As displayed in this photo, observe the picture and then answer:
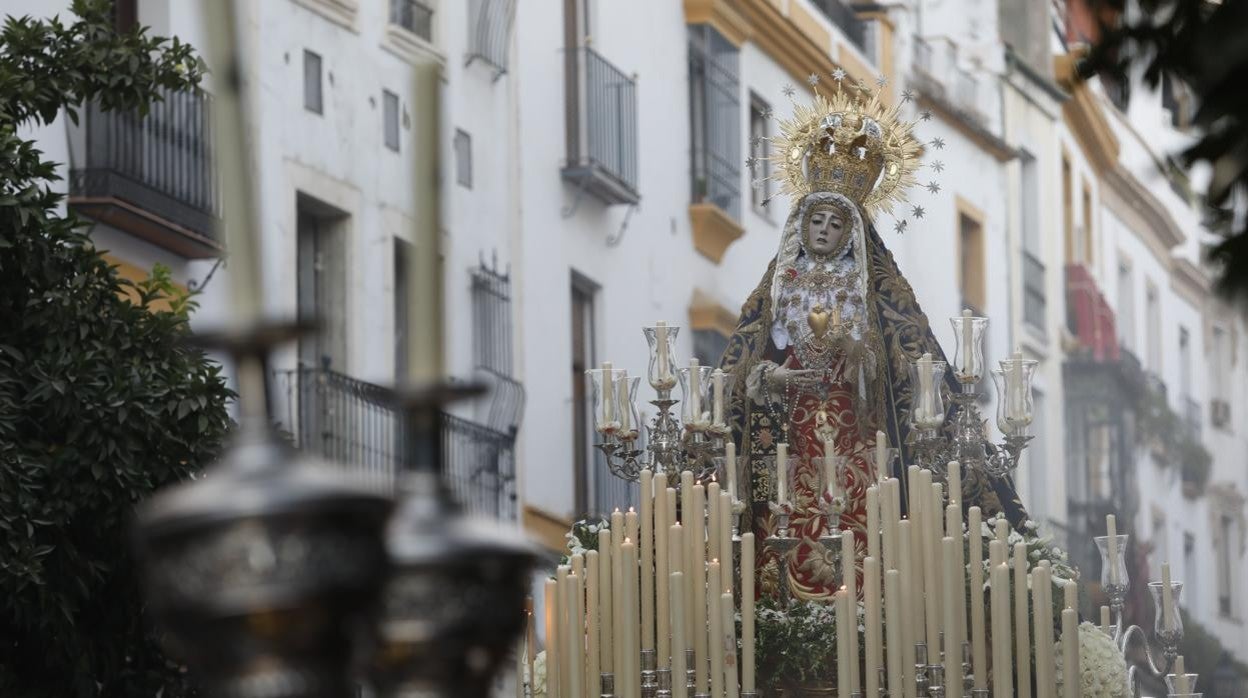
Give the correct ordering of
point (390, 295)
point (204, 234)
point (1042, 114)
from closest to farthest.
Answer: point (204, 234) < point (390, 295) < point (1042, 114)

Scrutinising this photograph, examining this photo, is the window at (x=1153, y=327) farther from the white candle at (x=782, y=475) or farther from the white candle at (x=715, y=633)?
the white candle at (x=715, y=633)

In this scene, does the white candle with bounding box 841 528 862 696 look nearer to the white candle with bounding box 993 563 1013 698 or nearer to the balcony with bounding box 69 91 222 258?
the white candle with bounding box 993 563 1013 698

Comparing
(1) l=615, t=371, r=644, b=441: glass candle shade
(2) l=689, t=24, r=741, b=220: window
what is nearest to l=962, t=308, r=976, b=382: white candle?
(1) l=615, t=371, r=644, b=441: glass candle shade

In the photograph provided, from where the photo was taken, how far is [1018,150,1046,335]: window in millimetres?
26828

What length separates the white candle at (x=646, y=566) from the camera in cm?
821

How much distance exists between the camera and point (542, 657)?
909cm

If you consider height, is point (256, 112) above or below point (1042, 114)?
below

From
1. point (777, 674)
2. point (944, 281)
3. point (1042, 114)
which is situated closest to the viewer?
point (777, 674)

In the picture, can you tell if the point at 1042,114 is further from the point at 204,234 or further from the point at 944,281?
the point at 204,234

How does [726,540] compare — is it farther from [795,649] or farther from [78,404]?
→ [78,404]

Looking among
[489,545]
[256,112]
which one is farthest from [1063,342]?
[489,545]

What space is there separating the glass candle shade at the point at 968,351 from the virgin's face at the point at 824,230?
1161mm

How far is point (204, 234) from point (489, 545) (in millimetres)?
10376

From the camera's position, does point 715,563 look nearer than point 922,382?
Yes
